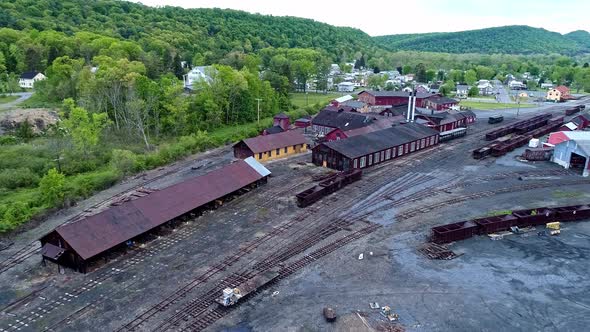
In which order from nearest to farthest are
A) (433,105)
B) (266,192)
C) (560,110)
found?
(266,192) → (433,105) → (560,110)

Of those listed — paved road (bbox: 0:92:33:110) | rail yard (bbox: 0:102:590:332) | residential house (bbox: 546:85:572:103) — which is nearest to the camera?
rail yard (bbox: 0:102:590:332)

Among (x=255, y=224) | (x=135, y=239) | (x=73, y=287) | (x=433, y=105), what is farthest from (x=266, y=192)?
(x=433, y=105)

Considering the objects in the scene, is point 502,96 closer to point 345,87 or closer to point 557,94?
point 557,94

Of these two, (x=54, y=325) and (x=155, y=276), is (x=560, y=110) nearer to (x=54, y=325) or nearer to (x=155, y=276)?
(x=155, y=276)

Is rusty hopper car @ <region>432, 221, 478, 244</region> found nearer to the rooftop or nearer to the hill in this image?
the rooftop

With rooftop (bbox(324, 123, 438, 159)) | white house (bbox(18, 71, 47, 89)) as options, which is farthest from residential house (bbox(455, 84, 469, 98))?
white house (bbox(18, 71, 47, 89))

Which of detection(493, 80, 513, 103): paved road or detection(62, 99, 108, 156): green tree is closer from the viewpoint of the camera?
detection(62, 99, 108, 156): green tree

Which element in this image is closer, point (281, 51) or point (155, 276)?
point (155, 276)

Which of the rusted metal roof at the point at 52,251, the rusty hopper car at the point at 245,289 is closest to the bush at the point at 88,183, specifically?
the rusted metal roof at the point at 52,251

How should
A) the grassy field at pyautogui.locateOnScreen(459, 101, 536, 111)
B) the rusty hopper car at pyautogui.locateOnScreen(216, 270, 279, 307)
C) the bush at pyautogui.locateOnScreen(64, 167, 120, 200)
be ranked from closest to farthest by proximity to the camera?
1. the rusty hopper car at pyautogui.locateOnScreen(216, 270, 279, 307)
2. the bush at pyautogui.locateOnScreen(64, 167, 120, 200)
3. the grassy field at pyautogui.locateOnScreen(459, 101, 536, 111)
